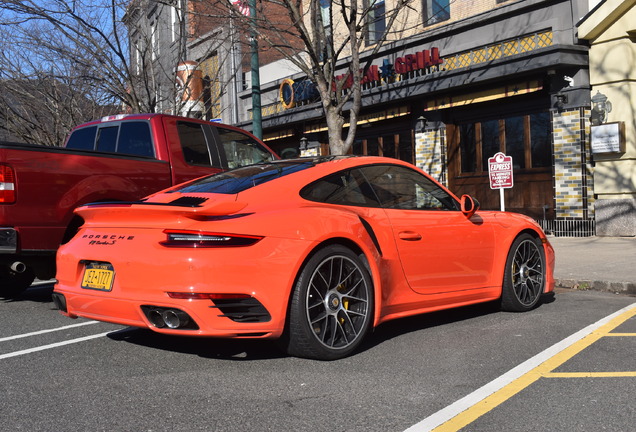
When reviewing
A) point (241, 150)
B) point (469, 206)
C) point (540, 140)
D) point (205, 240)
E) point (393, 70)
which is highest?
point (393, 70)

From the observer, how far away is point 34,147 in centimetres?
666

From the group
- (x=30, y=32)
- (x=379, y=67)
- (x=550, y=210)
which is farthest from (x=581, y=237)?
(x=30, y=32)

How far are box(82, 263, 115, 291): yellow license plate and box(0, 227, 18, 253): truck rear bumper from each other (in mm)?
2062

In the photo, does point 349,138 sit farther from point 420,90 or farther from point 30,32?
point 30,32

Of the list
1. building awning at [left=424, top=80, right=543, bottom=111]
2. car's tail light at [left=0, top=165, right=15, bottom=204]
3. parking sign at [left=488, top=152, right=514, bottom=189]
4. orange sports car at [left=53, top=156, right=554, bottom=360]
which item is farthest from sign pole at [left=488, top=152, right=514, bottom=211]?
car's tail light at [left=0, top=165, right=15, bottom=204]

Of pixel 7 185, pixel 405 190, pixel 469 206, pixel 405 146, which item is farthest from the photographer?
pixel 405 146

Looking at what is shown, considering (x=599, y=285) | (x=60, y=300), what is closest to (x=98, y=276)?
(x=60, y=300)

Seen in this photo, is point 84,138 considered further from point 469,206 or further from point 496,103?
point 496,103

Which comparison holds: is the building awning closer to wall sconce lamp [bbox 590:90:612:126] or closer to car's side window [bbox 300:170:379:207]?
wall sconce lamp [bbox 590:90:612:126]

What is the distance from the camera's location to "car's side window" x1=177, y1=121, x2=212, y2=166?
8.38 m

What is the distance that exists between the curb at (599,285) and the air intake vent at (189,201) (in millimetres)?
5621

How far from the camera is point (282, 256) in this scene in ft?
14.5

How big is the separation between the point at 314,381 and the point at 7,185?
12.7ft

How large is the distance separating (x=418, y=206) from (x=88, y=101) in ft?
67.8
